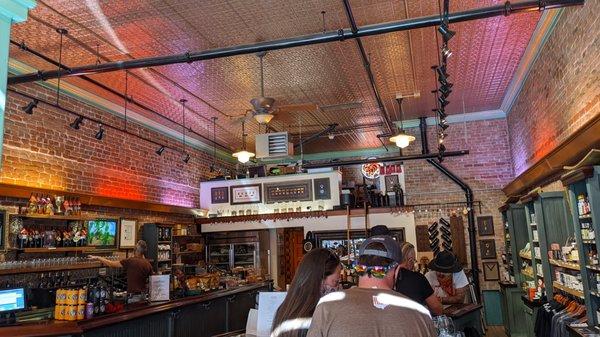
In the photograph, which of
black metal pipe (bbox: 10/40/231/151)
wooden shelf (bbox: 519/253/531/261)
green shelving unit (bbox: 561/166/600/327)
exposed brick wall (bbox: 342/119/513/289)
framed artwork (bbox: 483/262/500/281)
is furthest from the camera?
exposed brick wall (bbox: 342/119/513/289)

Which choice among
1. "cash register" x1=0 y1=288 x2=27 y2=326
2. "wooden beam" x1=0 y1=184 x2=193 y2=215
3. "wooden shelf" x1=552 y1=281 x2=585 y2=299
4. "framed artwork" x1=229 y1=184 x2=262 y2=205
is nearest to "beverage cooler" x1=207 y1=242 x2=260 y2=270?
"framed artwork" x1=229 y1=184 x2=262 y2=205

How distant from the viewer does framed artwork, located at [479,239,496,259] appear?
34.7 ft

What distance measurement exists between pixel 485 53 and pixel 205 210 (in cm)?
745

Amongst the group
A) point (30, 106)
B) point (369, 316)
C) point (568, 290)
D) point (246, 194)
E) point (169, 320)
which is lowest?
point (169, 320)

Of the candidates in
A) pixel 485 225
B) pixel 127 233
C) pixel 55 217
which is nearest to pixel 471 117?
pixel 485 225

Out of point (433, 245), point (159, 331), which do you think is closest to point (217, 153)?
point (433, 245)

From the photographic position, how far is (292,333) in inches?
99.2

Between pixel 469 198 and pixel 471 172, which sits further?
pixel 471 172

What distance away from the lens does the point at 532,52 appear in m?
7.11

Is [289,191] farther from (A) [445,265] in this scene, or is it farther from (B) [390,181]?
(A) [445,265]

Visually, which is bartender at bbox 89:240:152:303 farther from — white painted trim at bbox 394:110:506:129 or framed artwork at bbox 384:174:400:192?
white painted trim at bbox 394:110:506:129

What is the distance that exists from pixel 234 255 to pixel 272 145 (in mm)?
3946

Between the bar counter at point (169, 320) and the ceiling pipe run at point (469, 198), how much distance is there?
4.95 metres

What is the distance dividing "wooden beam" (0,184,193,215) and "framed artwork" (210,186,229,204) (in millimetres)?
775
